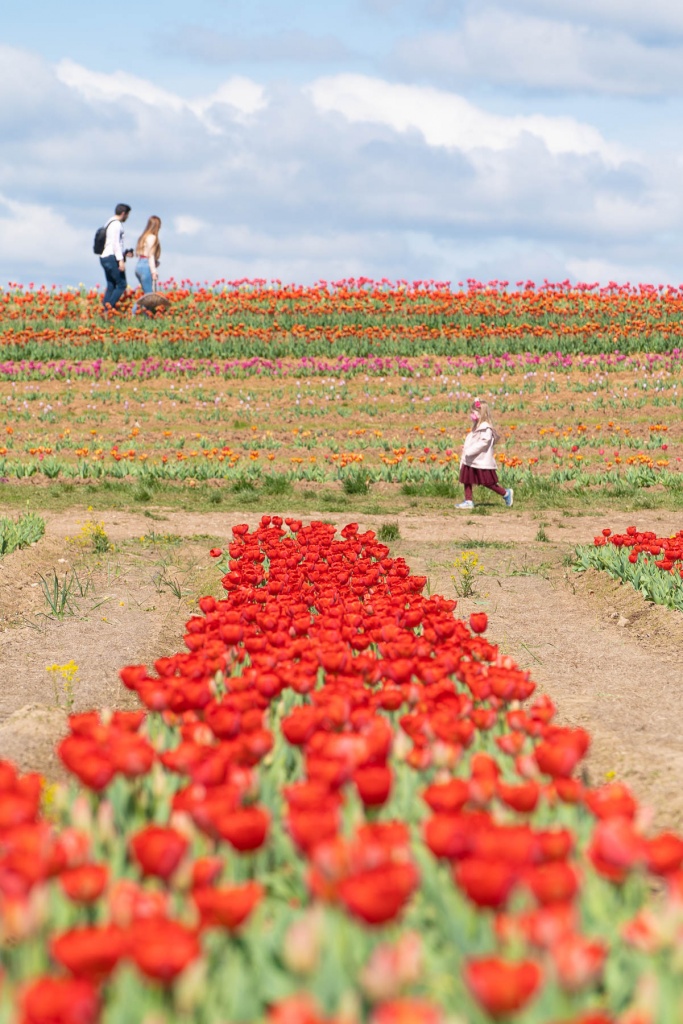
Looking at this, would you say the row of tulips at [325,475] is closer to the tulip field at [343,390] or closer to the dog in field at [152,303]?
the tulip field at [343,390]

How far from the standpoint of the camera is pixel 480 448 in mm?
14023

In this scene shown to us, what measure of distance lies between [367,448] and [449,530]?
17.8 ft

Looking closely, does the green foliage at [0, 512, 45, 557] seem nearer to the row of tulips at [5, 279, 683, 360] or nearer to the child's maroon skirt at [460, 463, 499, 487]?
the child's maroon skirt at [460, 463, 499, 487]

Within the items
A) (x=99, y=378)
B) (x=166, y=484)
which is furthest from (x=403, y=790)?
(x=99, y=378)

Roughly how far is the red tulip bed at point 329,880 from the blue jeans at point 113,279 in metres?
24.4

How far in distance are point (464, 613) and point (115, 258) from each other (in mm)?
20245

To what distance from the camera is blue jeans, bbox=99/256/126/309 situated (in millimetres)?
26719

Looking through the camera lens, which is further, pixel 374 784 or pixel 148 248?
pixel 148 248

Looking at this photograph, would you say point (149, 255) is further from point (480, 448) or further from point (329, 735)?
point (329, 735)

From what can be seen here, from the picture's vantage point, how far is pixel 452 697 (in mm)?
4023

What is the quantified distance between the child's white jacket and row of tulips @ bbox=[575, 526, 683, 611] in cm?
371

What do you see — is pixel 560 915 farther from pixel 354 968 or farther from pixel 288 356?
pixel 288 356

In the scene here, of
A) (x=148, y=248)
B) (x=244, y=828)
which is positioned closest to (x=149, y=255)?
(x=148, y=248)

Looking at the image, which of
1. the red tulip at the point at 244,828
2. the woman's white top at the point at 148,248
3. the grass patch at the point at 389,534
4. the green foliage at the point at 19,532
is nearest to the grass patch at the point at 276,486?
the grass patch at the point at 389,534
